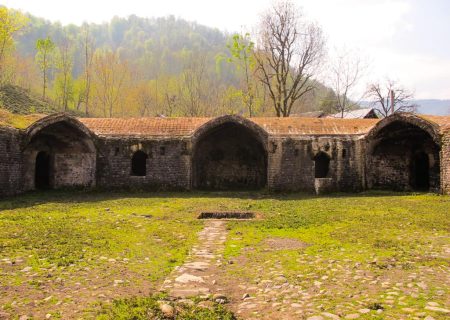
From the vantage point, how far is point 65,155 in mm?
21375

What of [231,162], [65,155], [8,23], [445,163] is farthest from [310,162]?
[8,23]

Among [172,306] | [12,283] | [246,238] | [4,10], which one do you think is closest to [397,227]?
[246,238]

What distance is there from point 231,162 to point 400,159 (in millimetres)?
10127

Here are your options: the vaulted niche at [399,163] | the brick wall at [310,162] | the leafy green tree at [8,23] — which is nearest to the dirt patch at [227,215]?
the brick wall at [310,162]

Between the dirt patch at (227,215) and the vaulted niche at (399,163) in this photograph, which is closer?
the dirt patch at (227,215)

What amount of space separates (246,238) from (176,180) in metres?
11.2

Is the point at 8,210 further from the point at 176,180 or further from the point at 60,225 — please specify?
the point at 176,180

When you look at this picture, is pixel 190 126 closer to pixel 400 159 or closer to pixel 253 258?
pixel 400 159

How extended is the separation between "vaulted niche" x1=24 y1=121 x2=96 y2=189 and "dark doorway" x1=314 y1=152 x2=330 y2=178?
41.2 ft

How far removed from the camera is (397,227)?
1127cm

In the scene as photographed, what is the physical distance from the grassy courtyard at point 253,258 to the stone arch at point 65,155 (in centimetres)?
561

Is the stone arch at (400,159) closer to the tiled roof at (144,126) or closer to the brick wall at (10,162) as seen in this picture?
the tiled roof at (144,126)

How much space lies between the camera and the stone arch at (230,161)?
24.5 meters

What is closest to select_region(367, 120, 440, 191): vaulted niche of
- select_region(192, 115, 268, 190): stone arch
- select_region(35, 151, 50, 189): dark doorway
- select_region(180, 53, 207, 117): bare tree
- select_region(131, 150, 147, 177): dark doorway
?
select_region(192, 115, 268, 190): stone arch
